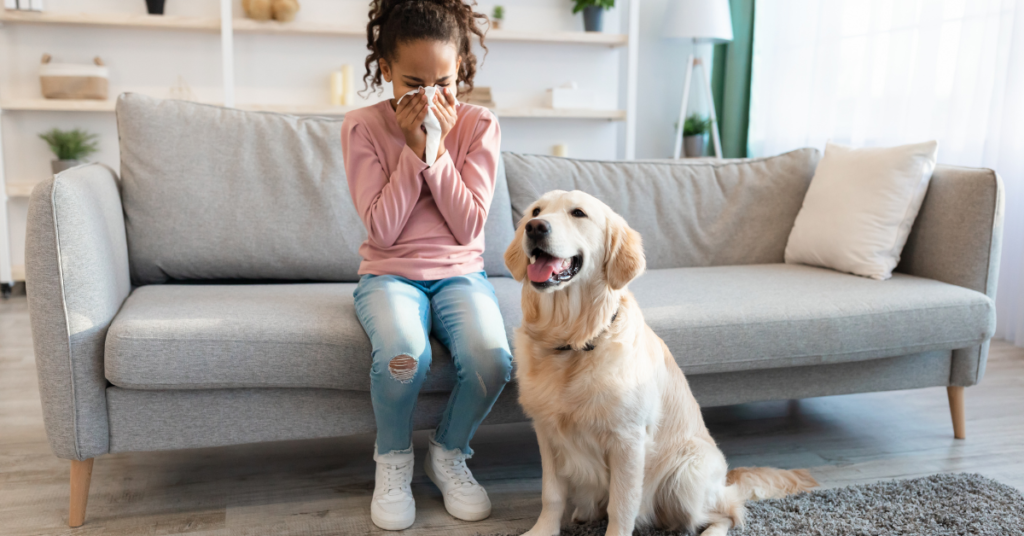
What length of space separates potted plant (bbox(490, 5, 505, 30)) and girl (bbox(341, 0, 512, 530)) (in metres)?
2.66

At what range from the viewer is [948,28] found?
3.11m

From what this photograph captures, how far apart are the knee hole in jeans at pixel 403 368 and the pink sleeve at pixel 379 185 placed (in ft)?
1.09

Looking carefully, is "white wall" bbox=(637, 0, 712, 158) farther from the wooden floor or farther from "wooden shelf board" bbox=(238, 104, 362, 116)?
the wooden floor

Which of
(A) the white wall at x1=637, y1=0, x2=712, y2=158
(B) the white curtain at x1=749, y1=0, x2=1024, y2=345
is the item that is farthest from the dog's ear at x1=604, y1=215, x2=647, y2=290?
(A) the white wall at x1=637, y1=0, x2=712, y2=158

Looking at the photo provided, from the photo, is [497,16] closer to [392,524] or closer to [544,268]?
[544,268]

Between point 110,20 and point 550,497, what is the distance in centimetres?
363

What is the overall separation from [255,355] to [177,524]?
0.40 metres

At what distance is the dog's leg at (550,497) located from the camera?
4.65ft

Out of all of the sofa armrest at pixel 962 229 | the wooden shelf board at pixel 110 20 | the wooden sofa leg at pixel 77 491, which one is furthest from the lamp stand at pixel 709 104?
the wooden sofa leg at pixel 77 491

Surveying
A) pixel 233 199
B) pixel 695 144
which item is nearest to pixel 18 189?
pixel 233 199

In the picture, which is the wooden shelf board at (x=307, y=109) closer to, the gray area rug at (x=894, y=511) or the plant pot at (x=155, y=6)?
the plant pot at (x=155, y=6)

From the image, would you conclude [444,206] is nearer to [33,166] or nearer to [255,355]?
[255,355]

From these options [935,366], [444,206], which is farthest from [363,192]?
[935,366]

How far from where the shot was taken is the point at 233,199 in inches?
78.4
